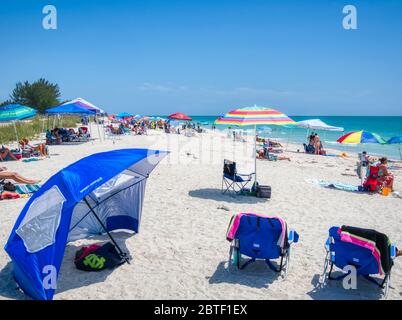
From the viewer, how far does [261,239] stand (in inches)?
168

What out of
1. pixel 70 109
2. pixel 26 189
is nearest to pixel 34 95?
pixel 70 109

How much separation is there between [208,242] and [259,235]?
1213mm

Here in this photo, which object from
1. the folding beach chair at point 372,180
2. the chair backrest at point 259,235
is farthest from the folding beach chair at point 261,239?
the folding beach chair at point 372,180

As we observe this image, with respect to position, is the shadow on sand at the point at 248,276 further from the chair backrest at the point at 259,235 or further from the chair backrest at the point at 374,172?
the chair backrest at the point at 374,172

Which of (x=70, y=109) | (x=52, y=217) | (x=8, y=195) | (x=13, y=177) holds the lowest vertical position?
(x=8, y=195)

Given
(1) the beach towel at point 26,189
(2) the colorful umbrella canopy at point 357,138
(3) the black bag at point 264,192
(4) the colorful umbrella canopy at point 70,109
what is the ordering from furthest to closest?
(4) the colorful umbrella canopy at point 70,109, (2) the colorful umbrella canopy at point 357,138, (3) the black bag at point 264,192, (1) the beach towel at point 26,189

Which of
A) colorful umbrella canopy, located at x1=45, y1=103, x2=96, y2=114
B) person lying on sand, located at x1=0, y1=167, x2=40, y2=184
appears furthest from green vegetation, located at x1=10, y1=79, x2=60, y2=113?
person lying on sand, located at x1=0, y1=167, x2=40, y2=184

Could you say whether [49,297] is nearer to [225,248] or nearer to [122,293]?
[122,293]

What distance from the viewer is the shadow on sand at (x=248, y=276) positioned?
4.08m

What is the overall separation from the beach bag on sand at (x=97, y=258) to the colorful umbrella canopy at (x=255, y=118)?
4.03m

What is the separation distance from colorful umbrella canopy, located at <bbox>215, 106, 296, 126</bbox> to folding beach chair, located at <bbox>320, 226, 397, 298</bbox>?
11.9ft

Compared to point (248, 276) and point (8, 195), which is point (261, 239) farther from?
point (8, 195)
